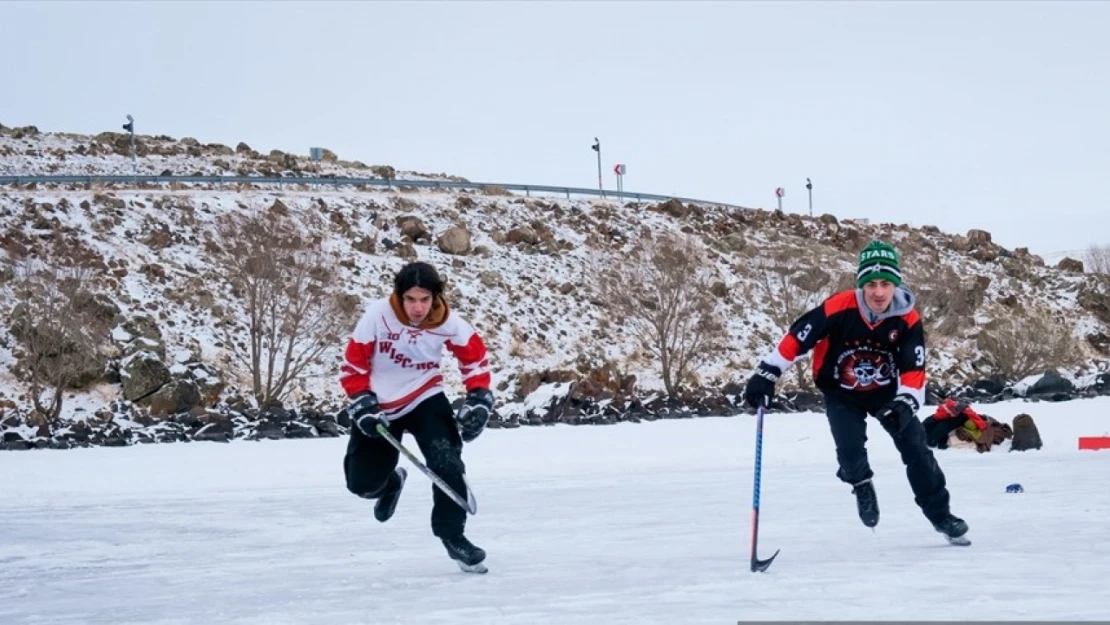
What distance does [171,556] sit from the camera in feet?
26.1

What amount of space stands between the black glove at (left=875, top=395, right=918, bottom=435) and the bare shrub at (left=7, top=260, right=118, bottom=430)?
16881 millimetres

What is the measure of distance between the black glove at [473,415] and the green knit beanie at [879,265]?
225cm

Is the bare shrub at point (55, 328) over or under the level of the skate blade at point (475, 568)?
over

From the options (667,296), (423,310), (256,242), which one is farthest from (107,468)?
(667,296)

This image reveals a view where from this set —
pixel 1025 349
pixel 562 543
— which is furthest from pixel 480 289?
pixel 562 543

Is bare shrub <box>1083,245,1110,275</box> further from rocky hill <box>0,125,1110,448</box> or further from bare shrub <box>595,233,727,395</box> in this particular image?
bare shrub <box>595,233,727,395</box>

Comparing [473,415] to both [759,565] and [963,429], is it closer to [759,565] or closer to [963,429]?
[759,565]

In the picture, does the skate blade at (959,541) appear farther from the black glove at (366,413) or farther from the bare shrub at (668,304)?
the bare shrub at (668,304)

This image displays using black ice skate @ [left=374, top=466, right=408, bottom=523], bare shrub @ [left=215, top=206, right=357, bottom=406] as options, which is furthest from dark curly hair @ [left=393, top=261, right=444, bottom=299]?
bare shrub @ [left=215, top=206, right=357, bottom=406]

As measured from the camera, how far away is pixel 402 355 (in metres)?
6.84

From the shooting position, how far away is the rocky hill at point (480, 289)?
23.3m

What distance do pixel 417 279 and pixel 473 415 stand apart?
838mm

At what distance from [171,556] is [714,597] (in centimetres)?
423

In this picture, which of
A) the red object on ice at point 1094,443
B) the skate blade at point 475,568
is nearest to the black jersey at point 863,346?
the skate blade at point 475,568
